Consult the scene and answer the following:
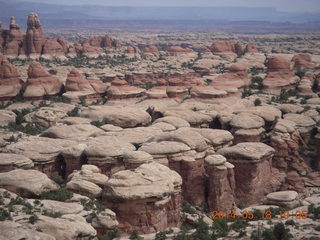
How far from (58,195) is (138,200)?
449 centimetres

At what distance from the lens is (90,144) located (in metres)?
32.9

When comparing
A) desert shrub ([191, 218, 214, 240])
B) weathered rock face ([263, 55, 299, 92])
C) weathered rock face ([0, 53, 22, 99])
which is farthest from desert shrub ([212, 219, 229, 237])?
weathered rock face ([263, 55, 299, 92])

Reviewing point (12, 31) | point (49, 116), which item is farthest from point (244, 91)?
point (12, 31)

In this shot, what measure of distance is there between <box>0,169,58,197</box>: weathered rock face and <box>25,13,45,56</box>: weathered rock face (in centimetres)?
7702

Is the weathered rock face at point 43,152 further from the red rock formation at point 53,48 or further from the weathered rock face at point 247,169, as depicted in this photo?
the red rock formation at point 53,48

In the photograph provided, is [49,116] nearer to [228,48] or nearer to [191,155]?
[191,155]

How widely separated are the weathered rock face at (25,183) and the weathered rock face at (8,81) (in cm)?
3021

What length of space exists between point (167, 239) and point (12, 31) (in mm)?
87453

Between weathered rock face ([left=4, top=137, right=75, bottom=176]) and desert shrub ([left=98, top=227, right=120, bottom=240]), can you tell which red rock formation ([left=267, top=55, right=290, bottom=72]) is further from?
desert shrub ([left=98, top=227, right=120, bottom=240])

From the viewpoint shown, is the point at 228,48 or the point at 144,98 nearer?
the point at 144,98

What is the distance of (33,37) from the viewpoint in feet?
326

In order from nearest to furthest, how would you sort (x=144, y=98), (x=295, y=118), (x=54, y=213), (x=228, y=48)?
(x=54, y=213)
(x=295, y=118)
(x=144, y=98)
(x=228, y=48)

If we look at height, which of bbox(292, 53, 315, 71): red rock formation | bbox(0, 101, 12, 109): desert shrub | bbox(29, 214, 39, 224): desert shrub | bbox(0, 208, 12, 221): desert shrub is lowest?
bbox(0, 101, 12, 109): desert shrub

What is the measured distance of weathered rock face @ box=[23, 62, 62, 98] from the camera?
54.5 metres
